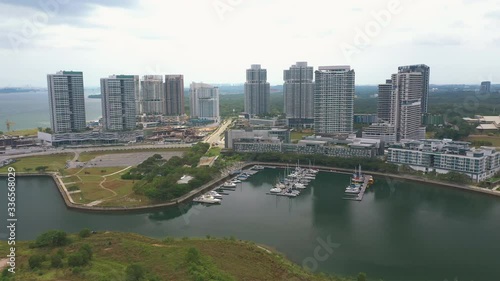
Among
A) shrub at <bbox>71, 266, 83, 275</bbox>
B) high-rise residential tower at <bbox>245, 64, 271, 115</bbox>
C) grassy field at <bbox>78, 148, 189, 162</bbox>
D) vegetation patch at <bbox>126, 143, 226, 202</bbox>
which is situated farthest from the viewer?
high-rise residential tower at <bbox>245, 64, 271, 115</bbox>

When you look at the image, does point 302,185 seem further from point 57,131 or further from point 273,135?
point 57,131

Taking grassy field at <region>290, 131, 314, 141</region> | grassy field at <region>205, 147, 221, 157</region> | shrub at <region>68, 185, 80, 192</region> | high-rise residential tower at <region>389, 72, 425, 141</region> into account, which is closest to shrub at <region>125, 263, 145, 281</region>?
shrub at <region>68, 185, 80, 192</region>

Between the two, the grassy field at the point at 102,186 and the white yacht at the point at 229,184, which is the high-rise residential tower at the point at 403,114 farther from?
the grassy field at the point at 102,186

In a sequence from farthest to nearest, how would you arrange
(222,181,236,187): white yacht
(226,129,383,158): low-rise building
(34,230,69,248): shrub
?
(226,129,383,158): low-rise building
(222,181,236,187): white yacht
(34,230,69,248): shrub

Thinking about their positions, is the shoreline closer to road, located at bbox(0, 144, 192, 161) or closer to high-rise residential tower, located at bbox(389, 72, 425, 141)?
road, located at bbox(0, 144, 192, 161)

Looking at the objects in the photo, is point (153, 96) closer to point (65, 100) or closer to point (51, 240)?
point (65, 100)
